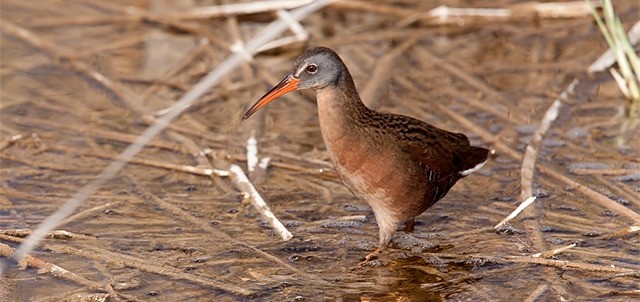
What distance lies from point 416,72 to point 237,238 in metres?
2.76

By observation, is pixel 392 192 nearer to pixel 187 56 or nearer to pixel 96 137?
pixel 96 137

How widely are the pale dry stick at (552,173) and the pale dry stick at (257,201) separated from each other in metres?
1.59

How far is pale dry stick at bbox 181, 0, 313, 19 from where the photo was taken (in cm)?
799

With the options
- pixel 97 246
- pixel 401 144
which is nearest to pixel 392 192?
pixel 401 144

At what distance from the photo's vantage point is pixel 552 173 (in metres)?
6.04

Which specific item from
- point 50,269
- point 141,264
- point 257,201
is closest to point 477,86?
point 257,201

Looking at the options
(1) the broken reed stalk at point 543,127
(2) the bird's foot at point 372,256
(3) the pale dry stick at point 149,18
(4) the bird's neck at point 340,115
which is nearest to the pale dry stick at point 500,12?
(1) the broken reed stalk at point 543,127

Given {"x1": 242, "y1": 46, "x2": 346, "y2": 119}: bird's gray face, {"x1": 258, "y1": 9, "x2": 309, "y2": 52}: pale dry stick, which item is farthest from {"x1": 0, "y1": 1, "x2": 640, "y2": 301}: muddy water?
{"x1": 242, "y1": 46, "x2": 346, "y2": 119}: bird's gray face

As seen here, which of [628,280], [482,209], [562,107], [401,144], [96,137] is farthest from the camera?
[562,107]

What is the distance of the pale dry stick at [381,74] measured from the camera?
716cm

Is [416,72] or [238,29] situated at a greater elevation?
[238,29]

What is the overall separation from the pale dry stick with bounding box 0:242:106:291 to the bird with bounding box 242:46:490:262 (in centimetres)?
104

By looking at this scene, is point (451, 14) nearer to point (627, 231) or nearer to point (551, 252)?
point (627, 231)

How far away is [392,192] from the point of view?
200 inches
